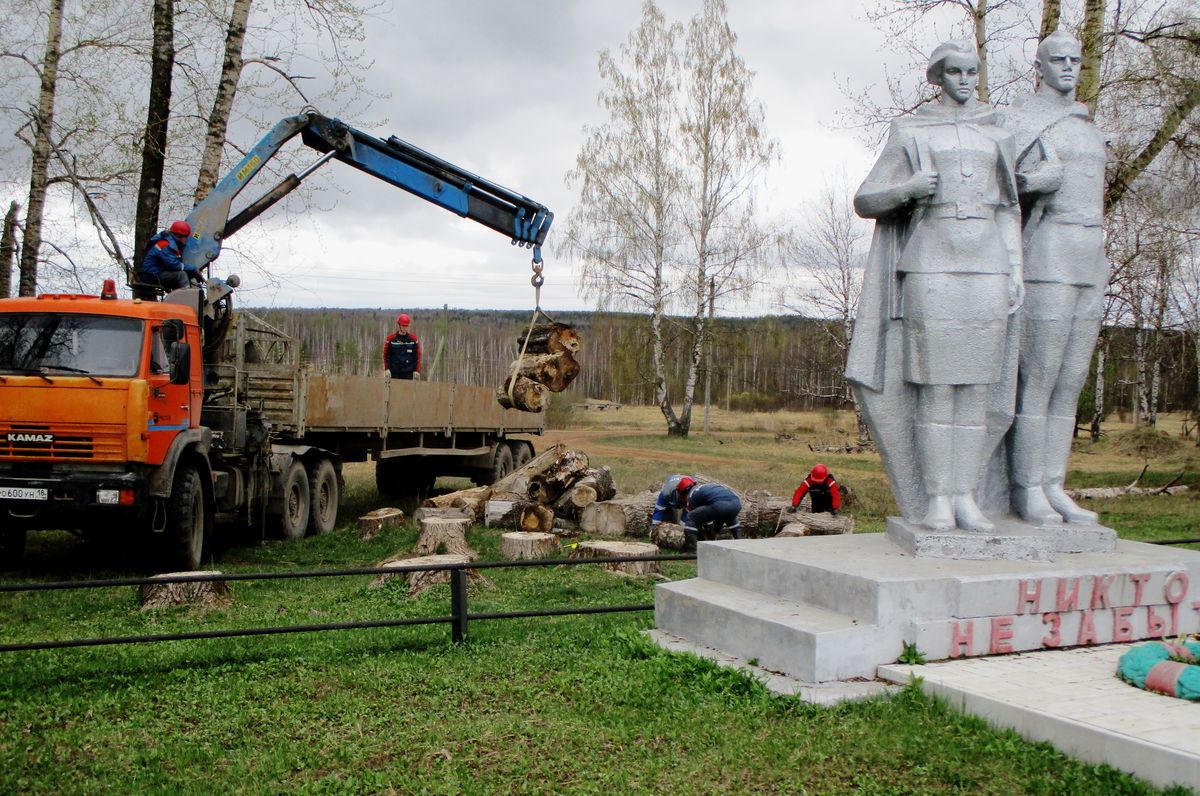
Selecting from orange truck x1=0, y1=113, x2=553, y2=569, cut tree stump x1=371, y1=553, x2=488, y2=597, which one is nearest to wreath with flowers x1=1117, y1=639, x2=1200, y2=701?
cut tree stump x1=371, y1=553, x2=488, y2=597

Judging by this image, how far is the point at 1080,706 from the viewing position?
4.32 metres

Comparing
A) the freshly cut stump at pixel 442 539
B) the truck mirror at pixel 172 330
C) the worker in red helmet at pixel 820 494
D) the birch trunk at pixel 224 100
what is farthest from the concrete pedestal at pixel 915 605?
the birch trunk at pixel 224 100

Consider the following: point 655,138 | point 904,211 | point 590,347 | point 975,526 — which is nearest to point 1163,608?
point 975,526

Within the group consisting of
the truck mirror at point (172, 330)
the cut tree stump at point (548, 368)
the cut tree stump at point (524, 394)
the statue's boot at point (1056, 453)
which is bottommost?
the statue's boot at point (1056, 453)

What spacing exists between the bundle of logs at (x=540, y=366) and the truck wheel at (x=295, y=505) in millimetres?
2874

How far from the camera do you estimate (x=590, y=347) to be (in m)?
62.1

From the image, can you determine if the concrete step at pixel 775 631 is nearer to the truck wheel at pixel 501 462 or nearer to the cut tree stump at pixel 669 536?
the cut tree stump at pixel 669 536

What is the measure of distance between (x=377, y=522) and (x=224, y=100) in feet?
18.1

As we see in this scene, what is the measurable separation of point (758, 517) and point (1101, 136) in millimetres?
6923

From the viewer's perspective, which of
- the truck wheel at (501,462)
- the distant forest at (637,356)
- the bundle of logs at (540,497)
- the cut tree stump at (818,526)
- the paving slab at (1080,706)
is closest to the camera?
the paving slab at (1080,706)

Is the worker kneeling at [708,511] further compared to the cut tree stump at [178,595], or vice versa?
the worker kneeling at [708,511]

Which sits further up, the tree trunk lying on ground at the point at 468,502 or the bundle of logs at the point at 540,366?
the bundle of logs at the point at 540,366

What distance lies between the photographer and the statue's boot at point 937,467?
5902mm

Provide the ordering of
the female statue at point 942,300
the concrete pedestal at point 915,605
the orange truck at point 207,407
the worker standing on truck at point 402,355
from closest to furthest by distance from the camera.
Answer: the concrete pedestal at point 915,605, the female statue at point 942,300, the orange truck at point 207,407, the worker standing on truck at point 402,355
